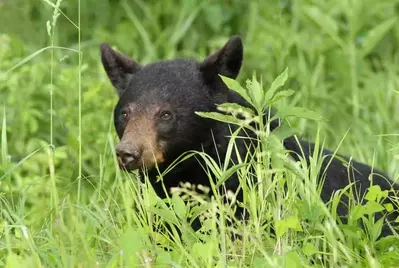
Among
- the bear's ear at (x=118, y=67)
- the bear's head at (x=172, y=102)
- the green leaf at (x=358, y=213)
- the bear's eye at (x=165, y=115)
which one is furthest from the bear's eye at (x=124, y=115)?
the green leaf at (x=358, y=213)

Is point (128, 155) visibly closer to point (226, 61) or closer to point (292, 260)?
point (226, 61)

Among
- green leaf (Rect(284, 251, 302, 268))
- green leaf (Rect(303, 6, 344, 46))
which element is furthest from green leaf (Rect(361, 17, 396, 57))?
green leaf (Rect(284, 251, 302, 268))

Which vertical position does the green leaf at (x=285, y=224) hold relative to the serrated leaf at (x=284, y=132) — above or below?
below

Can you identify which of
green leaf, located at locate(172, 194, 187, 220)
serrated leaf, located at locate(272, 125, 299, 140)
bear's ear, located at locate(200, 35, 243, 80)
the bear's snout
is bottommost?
green leaf, located at locate(172, 194, 187, 220)

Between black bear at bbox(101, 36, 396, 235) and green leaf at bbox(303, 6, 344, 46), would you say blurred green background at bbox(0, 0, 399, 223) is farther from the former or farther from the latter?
black bear at bbox(101, 36, 396, 235)

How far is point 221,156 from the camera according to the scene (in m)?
5.50

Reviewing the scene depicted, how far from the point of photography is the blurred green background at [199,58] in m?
7.10

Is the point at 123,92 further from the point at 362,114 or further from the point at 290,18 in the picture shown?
the point at 290,18

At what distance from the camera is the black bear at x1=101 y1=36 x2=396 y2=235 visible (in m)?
5.38

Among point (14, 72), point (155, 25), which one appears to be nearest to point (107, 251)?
point (14, 72)

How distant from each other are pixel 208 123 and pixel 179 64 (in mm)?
390

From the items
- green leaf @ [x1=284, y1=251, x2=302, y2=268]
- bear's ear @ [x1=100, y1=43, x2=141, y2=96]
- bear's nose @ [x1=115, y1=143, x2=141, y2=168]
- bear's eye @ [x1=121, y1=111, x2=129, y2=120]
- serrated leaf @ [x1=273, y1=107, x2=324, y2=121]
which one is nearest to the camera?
green leaf @ [x1=284, y1=251, x2=302, y2=268]

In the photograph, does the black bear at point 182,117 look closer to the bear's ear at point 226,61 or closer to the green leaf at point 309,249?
the bear's ear at point 226,61

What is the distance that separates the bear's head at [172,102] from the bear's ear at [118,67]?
0.13 m
